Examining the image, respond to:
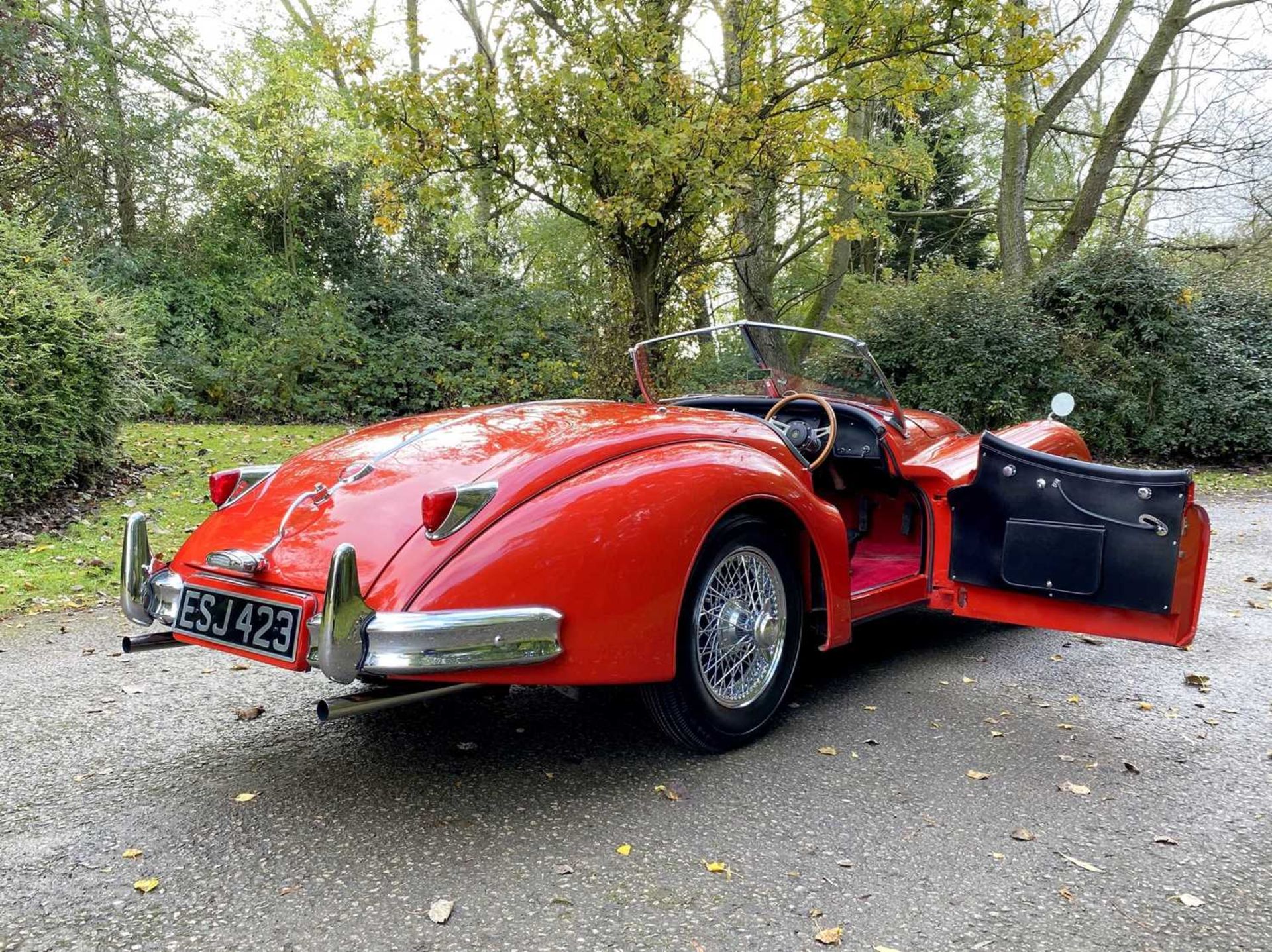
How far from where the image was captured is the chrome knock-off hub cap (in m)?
2.80

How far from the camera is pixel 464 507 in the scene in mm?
2426

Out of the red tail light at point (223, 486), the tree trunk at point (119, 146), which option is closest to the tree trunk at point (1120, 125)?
the red tail light at point (223, 486)

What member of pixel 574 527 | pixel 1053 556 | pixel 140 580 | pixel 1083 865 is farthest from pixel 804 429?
pixel 140 580

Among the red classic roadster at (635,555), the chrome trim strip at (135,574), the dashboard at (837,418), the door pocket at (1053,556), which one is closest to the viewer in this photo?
the red classic roadster at (635,555)

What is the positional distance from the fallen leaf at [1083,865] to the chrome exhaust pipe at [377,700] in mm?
1665

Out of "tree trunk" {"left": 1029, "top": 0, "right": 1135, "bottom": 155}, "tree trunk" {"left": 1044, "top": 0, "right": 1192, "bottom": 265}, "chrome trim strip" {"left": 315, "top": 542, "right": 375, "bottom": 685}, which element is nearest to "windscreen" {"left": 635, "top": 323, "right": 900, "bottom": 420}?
"chrome trim strip" {"left": 315, "top": 542, "right": 375, "bottom": 685}

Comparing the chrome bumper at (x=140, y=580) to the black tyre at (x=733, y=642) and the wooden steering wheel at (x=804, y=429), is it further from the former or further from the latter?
the wooden steering wheel at (x=804, y=429)

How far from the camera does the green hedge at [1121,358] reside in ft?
36.7

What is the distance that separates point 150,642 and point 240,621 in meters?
0.48

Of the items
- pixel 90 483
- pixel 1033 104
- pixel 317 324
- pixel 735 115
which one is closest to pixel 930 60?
pixel 735 115

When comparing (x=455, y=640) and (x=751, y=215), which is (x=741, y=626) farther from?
(x=751, y=215)

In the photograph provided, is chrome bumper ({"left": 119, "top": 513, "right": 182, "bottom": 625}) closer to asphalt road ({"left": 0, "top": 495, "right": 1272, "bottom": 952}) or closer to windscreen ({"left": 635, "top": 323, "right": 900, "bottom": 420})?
asphalt road ({"left": 0, "top": 495, "right": 1272, "bottom": 952})

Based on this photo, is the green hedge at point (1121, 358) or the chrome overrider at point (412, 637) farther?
the green hedge at point (1121, 358)

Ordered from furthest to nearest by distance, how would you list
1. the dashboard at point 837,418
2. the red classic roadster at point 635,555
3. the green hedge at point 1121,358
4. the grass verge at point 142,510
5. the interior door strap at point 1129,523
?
1. the green hedge at point 1121,358
2. the grass verge at point 142,510
3. the dashboard at point 837,418
4. the interior door strap at point 1129,523
5. the red classic roadster at point 635,555
